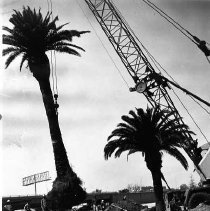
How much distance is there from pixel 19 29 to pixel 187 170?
1742 centimetres

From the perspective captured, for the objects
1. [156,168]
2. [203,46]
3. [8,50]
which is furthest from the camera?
[156,168]

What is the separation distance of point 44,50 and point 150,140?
36.8 feet

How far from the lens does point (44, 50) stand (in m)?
26.9

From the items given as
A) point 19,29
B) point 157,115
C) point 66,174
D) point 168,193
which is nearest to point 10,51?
point 19,29

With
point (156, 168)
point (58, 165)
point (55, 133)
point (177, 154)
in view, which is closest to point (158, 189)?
point (156, 168)

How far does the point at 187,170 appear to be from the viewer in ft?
94.1

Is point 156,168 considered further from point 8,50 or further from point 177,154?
point 8,50

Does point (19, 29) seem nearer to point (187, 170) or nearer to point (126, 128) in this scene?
point (126, 128)

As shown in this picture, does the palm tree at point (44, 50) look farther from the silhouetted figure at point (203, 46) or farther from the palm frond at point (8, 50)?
the silhouetted figure at point (203, 46)

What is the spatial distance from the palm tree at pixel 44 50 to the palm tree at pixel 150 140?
5500 millimetres

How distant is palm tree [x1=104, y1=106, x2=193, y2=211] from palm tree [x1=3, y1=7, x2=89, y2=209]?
18.0ft

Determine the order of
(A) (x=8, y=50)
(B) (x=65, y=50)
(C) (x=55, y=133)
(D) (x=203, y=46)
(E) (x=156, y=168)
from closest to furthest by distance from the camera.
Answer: (D) (x=203, y=46)
(C) (x=55, y=133)
(A) (x=8, y=50)
(B) (x=65, y=50)
(E) (x=156, y=168)

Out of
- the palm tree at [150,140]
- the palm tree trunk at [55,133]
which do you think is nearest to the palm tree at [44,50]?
the palm tree trunk at [55,133]

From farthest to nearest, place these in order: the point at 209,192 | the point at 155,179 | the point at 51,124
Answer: the point at 155,179 < the point at 51,124 < the point at 209,192
